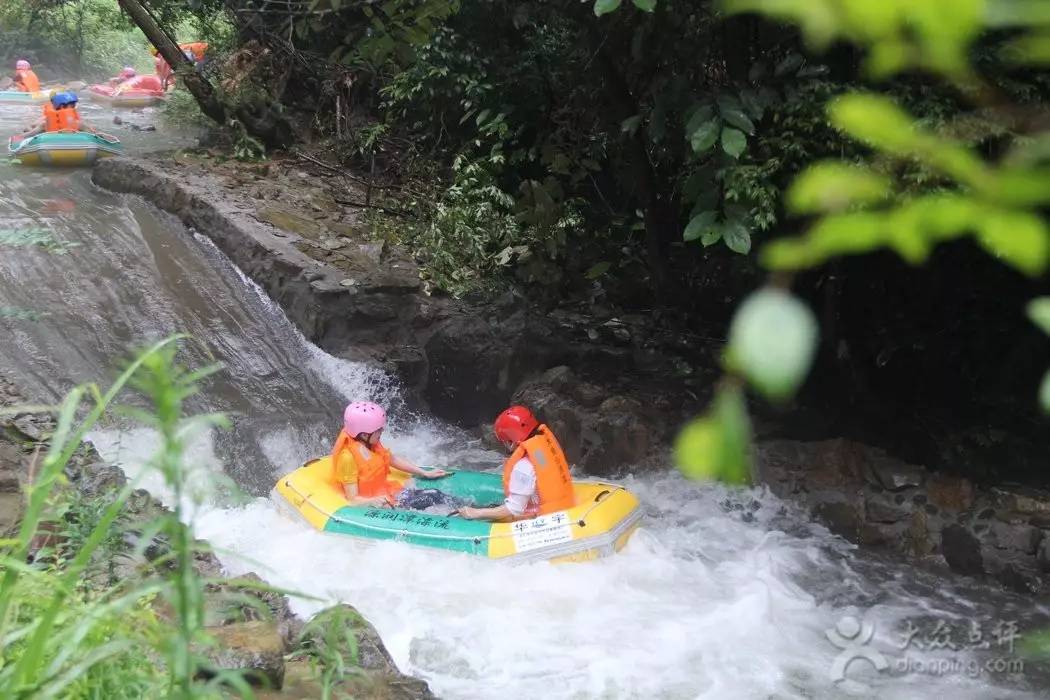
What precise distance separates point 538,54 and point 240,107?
4254 millimetres

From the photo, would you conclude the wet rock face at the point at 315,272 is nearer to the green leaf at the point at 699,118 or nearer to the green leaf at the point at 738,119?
the green leaf at the point at 699,118

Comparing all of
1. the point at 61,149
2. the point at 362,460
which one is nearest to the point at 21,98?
the point at 61,149

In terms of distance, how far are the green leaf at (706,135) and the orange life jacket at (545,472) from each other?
192 centimetres

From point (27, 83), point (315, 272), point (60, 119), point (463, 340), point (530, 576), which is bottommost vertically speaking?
point (530, 576)

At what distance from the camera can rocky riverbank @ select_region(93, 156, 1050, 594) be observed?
541 cm

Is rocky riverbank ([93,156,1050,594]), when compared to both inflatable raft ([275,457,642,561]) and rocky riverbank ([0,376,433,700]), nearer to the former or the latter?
inflatable raft ([275,457,642,561])

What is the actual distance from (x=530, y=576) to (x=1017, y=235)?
477 cm

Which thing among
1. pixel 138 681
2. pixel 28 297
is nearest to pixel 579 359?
pixel 28 297

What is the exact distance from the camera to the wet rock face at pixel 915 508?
5195 millimetres

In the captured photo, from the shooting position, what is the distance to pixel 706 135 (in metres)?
4.37

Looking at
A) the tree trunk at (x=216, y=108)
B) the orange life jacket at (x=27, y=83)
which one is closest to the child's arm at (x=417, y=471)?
the tree trunk at (x=216, y=108)

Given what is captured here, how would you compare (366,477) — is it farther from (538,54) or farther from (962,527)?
(538,54)

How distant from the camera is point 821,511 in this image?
5844mm

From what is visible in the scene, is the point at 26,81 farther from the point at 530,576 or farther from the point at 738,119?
the point at 738,119
